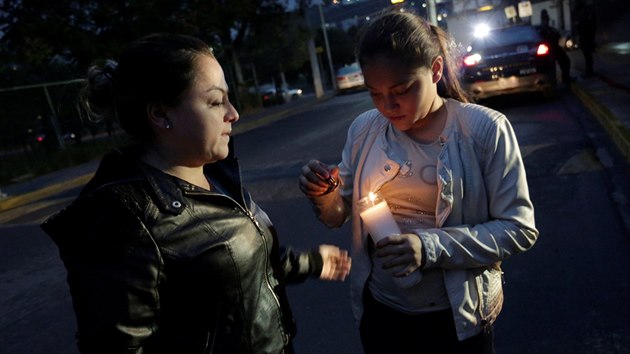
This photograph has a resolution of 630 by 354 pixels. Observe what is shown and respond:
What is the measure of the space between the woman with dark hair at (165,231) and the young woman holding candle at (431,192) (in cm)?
41

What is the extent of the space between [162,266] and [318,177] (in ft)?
2.15

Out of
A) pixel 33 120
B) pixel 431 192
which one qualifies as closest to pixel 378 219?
pixel 431 192

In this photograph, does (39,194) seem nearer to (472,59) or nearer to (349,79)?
(472,59)

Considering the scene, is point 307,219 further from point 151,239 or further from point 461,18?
point 461,18

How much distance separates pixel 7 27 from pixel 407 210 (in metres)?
20.6

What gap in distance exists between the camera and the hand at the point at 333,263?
2145mm

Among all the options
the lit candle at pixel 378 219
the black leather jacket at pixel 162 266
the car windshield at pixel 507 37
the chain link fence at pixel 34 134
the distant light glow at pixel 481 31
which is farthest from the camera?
the chain link fence at pixel 34 134

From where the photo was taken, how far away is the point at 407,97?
1.77m

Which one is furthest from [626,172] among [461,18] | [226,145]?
[461,18]

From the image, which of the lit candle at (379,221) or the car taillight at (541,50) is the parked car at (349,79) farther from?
the lit candle at (379,221)

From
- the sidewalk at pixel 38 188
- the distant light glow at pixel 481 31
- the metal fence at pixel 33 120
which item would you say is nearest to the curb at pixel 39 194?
the sidewalk at pixel 38 188

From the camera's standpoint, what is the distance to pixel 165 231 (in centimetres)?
144

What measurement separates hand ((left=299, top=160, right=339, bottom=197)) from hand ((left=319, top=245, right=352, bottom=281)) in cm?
35

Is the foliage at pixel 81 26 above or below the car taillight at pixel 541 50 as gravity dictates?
above
